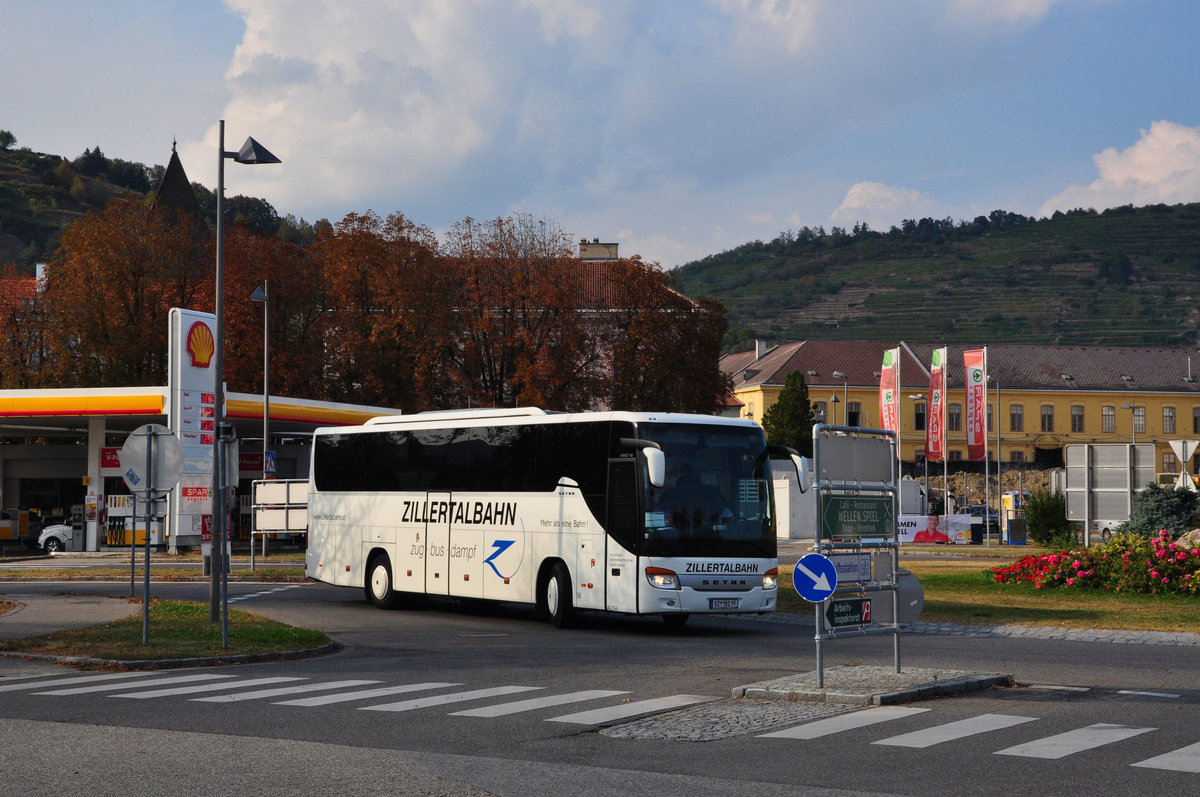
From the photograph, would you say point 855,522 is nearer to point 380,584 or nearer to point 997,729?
point 997,729

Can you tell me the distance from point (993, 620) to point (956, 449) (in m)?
86.8

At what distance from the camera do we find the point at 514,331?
57.4 metres

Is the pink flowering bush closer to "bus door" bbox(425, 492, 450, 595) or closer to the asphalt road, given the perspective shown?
the asphalt road

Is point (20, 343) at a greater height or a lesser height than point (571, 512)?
greater

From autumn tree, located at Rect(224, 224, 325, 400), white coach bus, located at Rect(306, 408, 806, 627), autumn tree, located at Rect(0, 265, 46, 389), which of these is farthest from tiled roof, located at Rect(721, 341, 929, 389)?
white coach bus, located at Rect(306, 408, 806, 627)

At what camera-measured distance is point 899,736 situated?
9.66m

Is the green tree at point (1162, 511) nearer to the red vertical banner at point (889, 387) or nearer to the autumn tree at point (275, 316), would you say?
the red vertical banner at point (889, 387)

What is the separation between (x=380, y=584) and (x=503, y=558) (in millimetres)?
3856

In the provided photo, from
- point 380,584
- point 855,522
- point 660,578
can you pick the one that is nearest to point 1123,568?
point 660,578

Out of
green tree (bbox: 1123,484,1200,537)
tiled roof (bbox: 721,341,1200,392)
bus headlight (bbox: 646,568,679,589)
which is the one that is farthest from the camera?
tiled roof (bbox: 721,341,1200,392)

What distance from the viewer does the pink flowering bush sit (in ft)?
77.5

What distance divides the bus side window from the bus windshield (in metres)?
0.22

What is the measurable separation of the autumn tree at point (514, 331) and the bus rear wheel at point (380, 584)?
3126 cm

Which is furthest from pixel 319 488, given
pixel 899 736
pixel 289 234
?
pixel 289 234
